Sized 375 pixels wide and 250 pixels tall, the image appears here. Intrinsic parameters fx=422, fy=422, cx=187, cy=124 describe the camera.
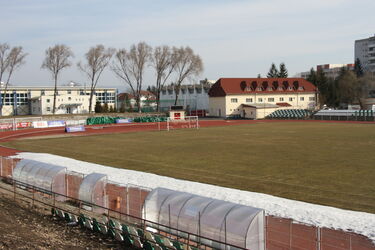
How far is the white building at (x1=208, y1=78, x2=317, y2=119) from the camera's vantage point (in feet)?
332

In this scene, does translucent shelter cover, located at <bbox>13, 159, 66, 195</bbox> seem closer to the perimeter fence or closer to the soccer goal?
the perimeter fence

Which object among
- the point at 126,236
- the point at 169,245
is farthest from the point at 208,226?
the point at 126,236

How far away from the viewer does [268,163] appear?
30625mm

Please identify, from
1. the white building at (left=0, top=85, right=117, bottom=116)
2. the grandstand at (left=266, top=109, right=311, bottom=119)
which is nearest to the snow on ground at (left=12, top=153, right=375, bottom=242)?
the grandstand at (left=266, top=109, right=311, bottom=119)

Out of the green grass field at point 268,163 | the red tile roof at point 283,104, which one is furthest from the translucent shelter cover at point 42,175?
the red tile roof at point 283,104

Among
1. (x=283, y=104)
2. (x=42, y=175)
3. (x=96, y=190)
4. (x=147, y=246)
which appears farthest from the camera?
(x=283, y=104)

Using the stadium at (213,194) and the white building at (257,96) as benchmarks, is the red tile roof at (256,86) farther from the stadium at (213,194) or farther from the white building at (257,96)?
the stadium at (213,194)

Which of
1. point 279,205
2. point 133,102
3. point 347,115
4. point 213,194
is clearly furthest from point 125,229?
point 133,102

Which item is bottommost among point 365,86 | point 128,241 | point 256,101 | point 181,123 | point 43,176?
point 128,241

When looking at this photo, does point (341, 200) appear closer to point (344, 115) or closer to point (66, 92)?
point (344, 115)

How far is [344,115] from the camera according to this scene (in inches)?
3401

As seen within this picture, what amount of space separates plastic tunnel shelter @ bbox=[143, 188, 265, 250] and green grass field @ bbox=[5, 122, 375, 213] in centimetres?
768

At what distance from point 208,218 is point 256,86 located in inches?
3780

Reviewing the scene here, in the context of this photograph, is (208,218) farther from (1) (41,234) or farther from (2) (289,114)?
(2) (289,114)
